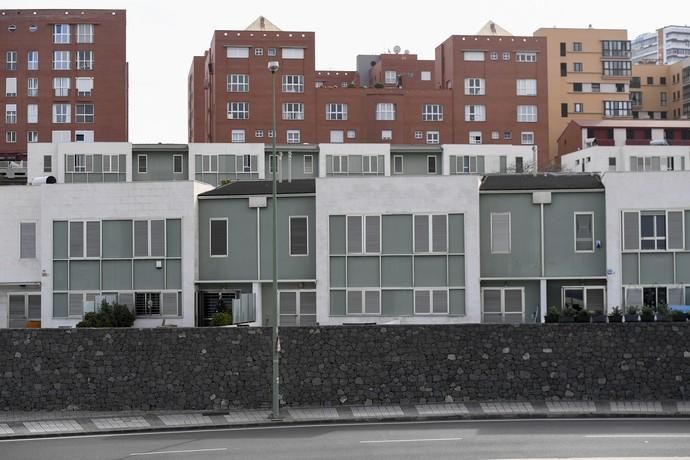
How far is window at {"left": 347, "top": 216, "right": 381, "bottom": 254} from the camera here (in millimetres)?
40938

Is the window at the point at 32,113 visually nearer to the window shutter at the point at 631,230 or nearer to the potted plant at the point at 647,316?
the window shutter at the point at 631,230

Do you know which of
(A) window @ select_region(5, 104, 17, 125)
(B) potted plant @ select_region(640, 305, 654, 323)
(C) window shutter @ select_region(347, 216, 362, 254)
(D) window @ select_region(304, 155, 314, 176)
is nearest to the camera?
(B) potted plant @ select_region(640, 305, 654, 323)

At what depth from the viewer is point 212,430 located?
1073 inches

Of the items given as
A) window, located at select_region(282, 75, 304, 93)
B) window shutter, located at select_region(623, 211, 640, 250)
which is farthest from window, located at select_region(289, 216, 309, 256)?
window, located at select_region(282, 75, 304, 93)

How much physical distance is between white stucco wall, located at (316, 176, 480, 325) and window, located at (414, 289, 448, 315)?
270 millimetres

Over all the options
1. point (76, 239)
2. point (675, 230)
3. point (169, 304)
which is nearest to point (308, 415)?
point (169, 304)

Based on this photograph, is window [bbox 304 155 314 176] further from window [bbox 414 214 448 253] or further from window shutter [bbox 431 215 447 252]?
window shutter [bbox 431 215 447 252]

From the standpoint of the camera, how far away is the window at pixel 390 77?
11044 centimetres

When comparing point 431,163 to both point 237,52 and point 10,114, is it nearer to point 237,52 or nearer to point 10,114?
point 237,52

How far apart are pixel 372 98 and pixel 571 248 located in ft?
174

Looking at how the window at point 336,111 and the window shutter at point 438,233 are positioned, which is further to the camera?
the window at point 336,111

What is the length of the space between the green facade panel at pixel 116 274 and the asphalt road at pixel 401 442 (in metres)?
16.4

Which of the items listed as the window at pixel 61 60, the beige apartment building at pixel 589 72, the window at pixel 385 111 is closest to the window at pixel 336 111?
the window at pixel 385 111

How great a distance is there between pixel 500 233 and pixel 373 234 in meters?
4.93
